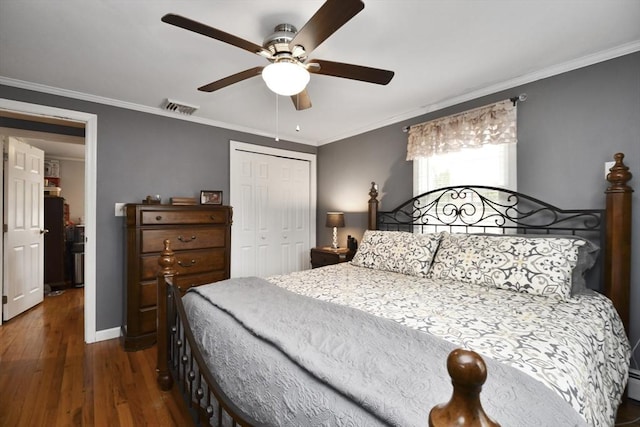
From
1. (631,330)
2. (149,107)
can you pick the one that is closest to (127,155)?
(149,107)

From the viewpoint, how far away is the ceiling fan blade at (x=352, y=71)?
165 centimetres

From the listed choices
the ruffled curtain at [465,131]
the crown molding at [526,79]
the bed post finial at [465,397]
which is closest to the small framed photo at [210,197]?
the crown molding at [526,79]

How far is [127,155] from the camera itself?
298 cm

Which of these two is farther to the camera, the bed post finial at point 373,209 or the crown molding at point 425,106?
the bed post finial at point 373,209

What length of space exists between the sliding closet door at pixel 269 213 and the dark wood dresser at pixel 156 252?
0.63 meters

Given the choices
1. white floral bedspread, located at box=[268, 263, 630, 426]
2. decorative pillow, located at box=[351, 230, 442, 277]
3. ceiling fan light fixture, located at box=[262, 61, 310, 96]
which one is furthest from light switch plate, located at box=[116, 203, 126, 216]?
decorative pillow, located at box=[351, 230, 442, 277]

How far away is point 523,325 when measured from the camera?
4.26 feet

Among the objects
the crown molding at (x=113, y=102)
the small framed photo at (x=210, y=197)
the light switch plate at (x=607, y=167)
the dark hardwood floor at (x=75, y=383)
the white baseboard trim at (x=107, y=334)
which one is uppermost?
the crown molding at (x=113, y=102)

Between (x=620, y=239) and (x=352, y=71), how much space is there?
6.58 feet

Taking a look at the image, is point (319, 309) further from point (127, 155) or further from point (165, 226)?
point (127, 155)

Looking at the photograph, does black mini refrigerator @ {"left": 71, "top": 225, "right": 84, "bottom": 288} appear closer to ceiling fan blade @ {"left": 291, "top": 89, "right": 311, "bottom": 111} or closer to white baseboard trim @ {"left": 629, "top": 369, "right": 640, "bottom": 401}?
ceiling fan blade @ {"left": 291, "top": 89, "right": 311, "bottom": 111}

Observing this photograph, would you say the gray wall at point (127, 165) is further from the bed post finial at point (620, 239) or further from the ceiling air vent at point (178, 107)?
the bed post finial at point (620, 239)

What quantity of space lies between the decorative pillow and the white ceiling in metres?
1.33

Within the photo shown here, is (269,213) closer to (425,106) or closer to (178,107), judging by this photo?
(178,107)
